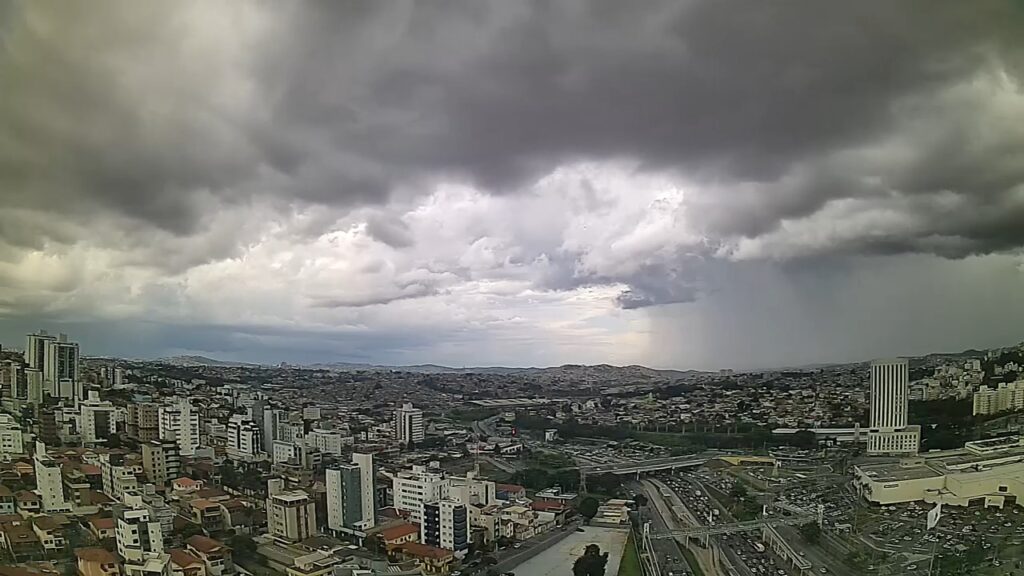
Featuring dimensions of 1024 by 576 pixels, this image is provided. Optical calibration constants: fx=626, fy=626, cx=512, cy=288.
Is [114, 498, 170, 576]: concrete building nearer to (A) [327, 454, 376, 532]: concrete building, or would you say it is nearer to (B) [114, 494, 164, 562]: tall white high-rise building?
(B) [114, 494, 164, 562]: tall white high-rise building

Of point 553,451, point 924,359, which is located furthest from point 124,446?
point 924,359

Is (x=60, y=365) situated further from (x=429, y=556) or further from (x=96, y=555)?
(x=429, y=556)

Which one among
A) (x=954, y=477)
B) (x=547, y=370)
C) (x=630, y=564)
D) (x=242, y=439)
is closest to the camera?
(x=630, y=564)

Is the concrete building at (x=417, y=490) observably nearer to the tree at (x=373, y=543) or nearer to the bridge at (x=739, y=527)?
the tree at (x=373, y=543)

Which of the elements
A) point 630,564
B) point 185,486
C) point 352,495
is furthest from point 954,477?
point 185,486

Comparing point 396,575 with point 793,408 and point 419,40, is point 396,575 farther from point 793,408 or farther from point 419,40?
point 419,40

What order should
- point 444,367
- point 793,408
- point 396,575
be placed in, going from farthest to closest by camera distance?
1. point 444,367
2. point 793,408
3. point 396,575

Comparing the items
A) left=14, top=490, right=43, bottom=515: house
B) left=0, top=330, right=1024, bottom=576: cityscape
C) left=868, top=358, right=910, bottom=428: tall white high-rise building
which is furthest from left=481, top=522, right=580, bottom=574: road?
→ left=14, top=490, right=43, bottom=515: house
